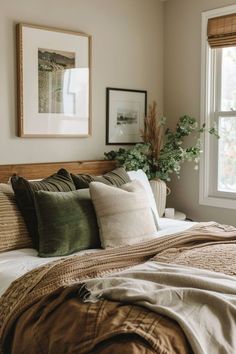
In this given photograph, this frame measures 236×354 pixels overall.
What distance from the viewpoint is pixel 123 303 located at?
1.62 metres

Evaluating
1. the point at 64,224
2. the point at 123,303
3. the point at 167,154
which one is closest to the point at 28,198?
the point at 64,224

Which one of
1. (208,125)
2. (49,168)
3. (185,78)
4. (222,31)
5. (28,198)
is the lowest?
(28,198)

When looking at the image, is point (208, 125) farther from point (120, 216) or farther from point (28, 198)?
point (28, 198)

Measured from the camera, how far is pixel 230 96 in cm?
387

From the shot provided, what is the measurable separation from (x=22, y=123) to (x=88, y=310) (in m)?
1.93

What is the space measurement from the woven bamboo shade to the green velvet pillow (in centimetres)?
195

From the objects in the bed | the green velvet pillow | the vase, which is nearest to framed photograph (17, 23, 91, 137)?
the vase

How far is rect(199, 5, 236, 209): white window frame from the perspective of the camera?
12.8 feet

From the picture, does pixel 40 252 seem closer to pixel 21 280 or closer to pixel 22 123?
pixel 21 280

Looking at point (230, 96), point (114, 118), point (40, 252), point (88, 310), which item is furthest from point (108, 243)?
point (230, 96)

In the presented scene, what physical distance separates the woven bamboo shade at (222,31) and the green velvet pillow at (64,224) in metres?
1.95

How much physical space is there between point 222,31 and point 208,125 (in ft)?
2.54

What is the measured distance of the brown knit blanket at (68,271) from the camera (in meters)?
1.84

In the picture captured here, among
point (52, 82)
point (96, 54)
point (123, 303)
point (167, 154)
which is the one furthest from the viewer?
point (167, 154)
